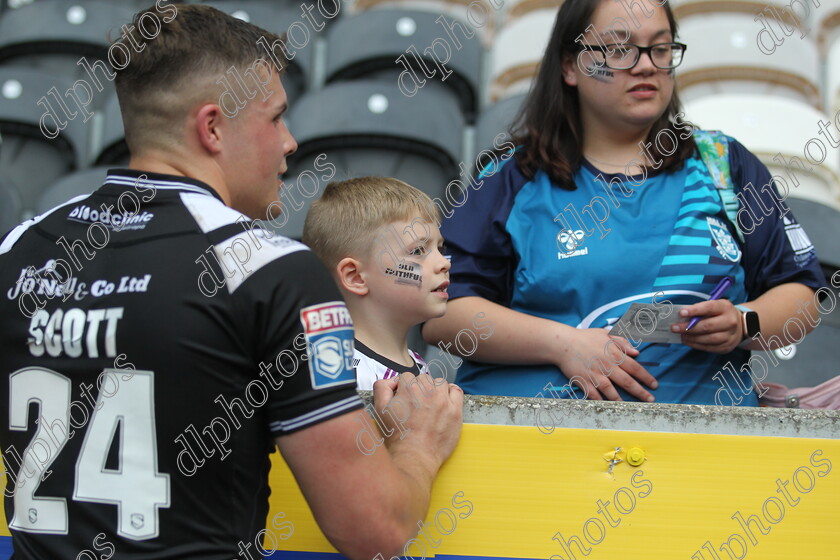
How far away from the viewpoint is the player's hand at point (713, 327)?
1632mm

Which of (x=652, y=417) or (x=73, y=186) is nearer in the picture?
(x=652, y=417)

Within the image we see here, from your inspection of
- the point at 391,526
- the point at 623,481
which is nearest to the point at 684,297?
the point at 623,481

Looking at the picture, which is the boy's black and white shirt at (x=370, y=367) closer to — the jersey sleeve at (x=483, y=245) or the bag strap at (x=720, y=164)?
the jersey sleeve at (x=483, y=245)

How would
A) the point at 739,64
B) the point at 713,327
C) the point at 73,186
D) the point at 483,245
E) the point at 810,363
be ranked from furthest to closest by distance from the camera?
the point at 739,64 < the point at 73,186 < the point at 810,363 < the point at 483,245 < the point at 713,327

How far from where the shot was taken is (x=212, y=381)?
1.04 m

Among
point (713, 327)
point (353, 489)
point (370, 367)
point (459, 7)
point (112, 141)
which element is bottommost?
point (353, 489)

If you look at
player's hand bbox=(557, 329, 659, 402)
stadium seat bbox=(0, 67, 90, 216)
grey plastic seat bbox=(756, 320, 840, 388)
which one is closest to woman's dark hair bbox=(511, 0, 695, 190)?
player's hand bbox=(557, 329, 659, 402)

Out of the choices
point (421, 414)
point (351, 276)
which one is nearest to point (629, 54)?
point (351, 276)

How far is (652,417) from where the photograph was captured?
1332 mm

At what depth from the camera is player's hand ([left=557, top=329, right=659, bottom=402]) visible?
5.45 feet

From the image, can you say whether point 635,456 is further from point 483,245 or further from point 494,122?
point 494,122

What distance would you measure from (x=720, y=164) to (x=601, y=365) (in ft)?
1.75

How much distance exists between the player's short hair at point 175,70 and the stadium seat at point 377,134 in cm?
233

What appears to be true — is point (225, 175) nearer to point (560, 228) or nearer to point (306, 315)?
point (306, 315)
